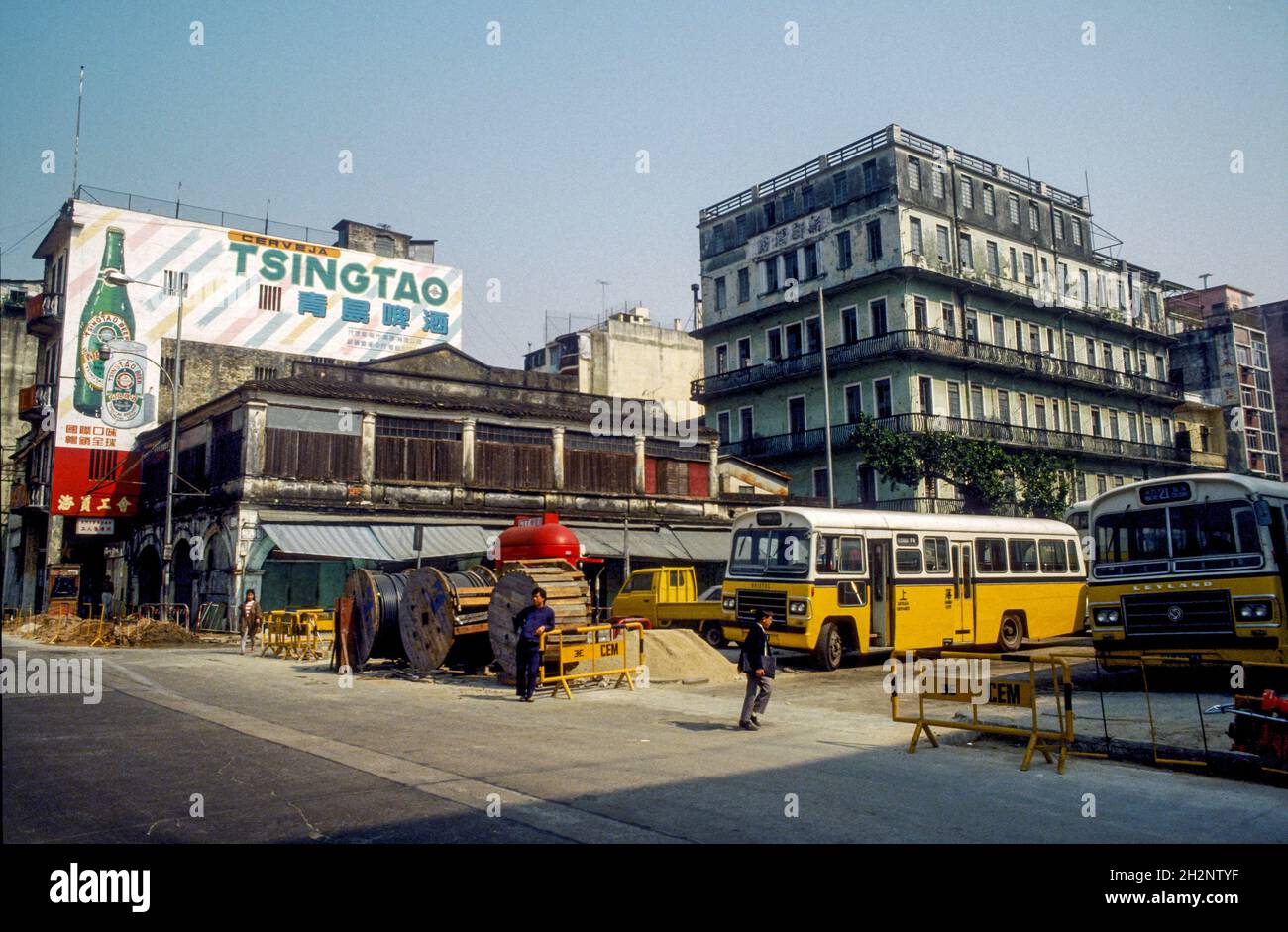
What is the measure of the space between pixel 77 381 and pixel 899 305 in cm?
3811

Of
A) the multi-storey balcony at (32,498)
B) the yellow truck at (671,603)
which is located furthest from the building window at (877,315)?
the multi-storey balcony at (32,498)

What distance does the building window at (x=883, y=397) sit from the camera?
4478cm

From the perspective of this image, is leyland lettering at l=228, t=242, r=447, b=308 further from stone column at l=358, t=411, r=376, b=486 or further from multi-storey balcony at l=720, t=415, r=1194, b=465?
stone column at l=358, t=411, r=376, b=486

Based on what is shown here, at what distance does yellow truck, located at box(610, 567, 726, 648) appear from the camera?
2456 centimetres

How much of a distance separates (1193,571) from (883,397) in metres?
31.5

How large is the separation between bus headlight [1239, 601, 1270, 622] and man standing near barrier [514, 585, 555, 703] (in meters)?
10.4

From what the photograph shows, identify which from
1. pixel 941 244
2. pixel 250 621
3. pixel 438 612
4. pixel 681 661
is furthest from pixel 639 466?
pixel 941 244

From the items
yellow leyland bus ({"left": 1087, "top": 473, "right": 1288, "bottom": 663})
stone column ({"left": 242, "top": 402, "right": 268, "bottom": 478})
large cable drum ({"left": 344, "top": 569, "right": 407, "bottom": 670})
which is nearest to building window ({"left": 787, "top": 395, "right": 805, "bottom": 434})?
stone column ({"left": 242, "top": 402, "right": 268, "bottom": 478})

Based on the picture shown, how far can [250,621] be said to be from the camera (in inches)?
1026

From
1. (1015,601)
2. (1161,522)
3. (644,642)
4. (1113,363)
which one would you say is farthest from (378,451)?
(1113,363)

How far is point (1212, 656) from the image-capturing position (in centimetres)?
1336

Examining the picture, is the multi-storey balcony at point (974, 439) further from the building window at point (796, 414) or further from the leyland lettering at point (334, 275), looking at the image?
the leyland lettering at point (334, 275)

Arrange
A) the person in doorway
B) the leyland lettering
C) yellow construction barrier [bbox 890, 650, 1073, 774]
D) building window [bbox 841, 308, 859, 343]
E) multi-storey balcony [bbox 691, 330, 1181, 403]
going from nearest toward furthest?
yellow construction barrier [bbox 890, 650, 1073, 774] < the person in doorway < multi-storey balcony [bbox 691, 330, 1181, 403] < building window [bbox 841, 308, 859, 343] < the leyland lettering
